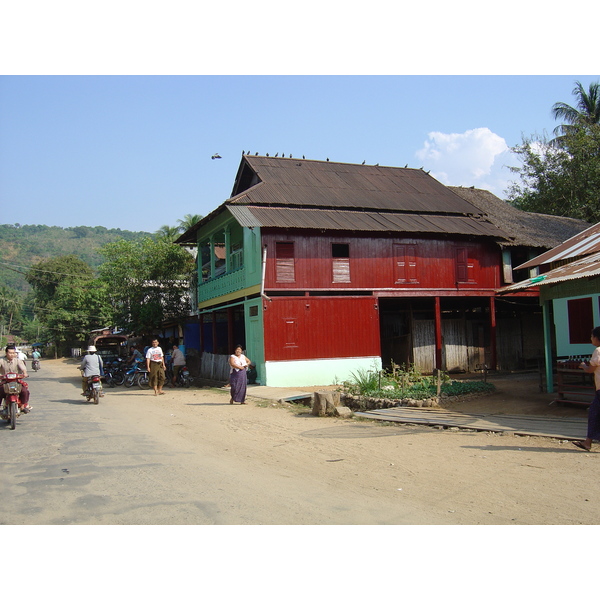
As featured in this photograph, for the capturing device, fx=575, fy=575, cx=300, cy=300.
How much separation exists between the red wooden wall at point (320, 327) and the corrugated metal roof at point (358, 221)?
270 centimetres

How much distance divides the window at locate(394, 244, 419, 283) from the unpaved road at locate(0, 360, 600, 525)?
11844 mm

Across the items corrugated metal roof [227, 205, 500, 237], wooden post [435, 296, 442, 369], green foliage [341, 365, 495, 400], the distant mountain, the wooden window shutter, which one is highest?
the distant mountain

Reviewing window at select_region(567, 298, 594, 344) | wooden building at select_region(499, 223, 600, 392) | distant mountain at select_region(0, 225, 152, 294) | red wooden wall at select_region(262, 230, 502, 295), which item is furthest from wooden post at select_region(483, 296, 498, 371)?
distant mountain at select_region(0, 225, 152, 294)

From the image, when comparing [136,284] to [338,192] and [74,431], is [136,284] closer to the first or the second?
[338,192]

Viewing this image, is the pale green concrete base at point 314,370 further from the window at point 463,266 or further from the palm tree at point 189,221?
the palm tree at point 189,221

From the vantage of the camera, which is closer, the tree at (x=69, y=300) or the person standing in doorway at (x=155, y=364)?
the person standing in doorway at (x=155, y=364)

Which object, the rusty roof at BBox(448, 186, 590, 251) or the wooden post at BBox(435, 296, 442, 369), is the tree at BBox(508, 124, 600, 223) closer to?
the rusty roof at BBox(448, 186, 590, 251)

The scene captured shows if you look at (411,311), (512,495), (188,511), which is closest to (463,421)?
(512,495)

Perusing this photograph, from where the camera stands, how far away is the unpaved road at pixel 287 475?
5.38m

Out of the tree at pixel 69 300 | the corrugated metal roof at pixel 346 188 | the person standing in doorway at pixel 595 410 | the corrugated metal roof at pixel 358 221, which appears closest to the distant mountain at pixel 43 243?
the tree at pixel 69 300

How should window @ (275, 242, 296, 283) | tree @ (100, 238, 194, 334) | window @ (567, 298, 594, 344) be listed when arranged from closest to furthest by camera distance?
window @ (567, 298, 594, 344) < window @ (275, 242, 296, 283) < tree @ (100, 238, 194, 334)

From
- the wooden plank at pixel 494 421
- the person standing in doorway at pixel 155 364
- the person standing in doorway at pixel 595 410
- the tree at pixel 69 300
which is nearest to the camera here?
the person standing in doorway at pixel 595 410

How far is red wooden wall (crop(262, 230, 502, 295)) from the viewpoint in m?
21.2

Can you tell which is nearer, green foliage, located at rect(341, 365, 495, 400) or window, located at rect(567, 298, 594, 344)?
window, located at rect(567, 298, 594, 344)
